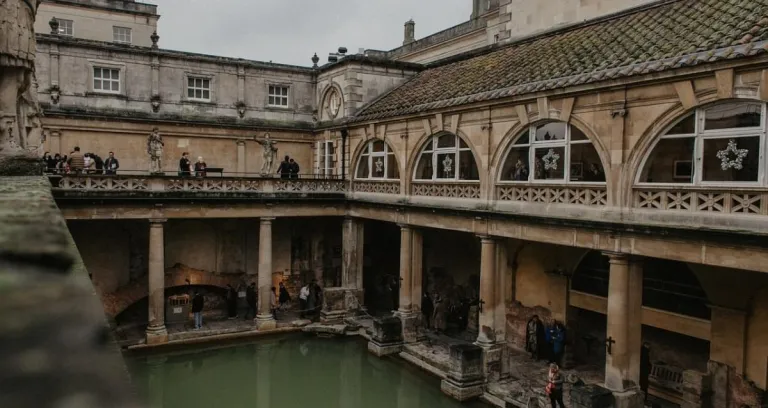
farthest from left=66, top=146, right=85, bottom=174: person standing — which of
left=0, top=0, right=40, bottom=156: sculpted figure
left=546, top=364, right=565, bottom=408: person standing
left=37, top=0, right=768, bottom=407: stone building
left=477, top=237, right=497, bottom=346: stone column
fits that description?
left=546, top=364, right=565, bottom=408: person standing

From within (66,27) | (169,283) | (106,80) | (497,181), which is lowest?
(169,283)

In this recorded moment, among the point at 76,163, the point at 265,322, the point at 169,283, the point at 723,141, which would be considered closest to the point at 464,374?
the point at 723,141

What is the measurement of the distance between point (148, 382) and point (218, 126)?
1202 cm

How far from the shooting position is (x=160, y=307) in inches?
803

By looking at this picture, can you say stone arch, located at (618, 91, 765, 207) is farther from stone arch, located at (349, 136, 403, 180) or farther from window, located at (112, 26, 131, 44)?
window, located at (112, 26, 131, 44)

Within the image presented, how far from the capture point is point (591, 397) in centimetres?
1254

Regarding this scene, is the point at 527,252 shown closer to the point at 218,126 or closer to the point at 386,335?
the point at 386,335

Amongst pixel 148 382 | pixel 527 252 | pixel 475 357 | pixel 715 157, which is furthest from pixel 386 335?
pixel 715 157

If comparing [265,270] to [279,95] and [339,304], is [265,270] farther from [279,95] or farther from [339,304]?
[279,95]

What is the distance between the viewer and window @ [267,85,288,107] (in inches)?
1048

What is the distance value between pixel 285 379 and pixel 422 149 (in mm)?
8695

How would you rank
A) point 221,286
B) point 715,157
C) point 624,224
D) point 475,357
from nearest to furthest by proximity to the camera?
point 715,157 < point 624,224 < point 475,357 < point 221,286

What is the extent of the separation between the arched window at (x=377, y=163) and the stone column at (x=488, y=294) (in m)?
5.83

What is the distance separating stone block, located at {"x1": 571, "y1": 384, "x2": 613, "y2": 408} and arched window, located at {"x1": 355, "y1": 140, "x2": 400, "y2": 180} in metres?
10.7
